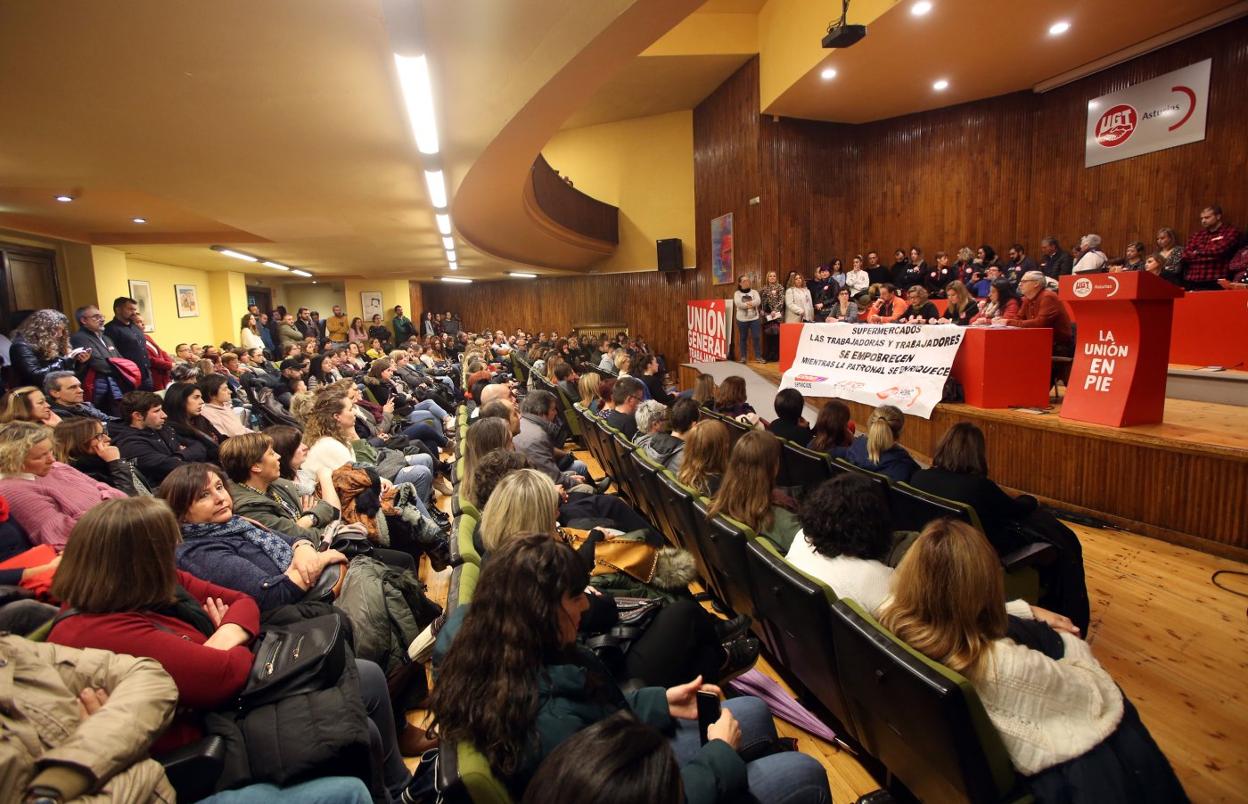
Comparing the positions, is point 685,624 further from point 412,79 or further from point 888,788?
point 412,79

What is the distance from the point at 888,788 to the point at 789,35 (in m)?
9.53

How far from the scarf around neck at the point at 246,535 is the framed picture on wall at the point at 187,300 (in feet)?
36.8

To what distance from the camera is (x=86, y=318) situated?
4863mm

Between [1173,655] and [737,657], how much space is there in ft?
6.55

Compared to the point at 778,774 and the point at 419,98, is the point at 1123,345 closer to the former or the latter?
the point at 778,774

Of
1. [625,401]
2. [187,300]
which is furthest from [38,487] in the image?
[187,300]

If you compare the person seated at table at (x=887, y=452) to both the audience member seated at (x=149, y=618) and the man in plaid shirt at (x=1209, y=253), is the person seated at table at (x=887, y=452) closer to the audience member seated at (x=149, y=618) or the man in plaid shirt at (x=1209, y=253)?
the audience member seated at (x=149, y=618)

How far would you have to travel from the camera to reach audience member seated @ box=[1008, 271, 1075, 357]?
5102 mm

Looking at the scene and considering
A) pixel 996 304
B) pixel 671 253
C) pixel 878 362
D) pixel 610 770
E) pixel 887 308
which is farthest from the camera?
pixel 671 253

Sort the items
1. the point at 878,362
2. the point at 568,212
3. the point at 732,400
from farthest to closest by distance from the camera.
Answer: the point at 568,212 < the point at 878,362 < the point at 732,400

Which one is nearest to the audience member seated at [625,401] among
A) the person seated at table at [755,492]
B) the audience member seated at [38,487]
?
the person seated at table at [755,492]

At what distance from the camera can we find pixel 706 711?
1419 mm

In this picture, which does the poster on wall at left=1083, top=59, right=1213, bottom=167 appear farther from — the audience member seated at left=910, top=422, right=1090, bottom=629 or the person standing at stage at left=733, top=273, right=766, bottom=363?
the audience member seated at left=910, top=422, right=1090, bottom=629

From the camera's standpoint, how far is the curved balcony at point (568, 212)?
876cm
